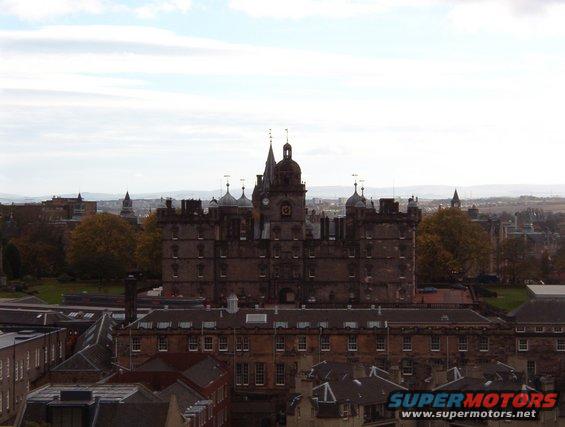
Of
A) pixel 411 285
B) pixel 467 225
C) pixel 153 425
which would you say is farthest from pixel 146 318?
pixel 467 225

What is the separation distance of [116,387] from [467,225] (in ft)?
300

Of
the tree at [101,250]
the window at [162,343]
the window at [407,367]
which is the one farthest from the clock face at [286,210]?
the tree at [101,250]

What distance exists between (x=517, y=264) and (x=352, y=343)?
72.2 meters

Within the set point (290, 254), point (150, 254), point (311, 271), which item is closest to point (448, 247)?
point (311, 271)

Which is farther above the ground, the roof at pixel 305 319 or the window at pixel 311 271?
the window at pixel 311 271

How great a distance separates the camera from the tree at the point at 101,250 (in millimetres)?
144625

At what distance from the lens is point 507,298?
12862 centimetres

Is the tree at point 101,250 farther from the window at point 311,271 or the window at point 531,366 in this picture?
the window at point 531,366

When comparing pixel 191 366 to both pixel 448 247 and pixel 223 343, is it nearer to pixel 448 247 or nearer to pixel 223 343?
pixel 223 343

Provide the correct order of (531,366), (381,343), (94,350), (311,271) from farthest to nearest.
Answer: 1. (311,271)
2. (531,366)
3. (381,343)
4. (94,350)

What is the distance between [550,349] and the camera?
8375 cm

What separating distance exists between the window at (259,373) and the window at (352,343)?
6.19 m

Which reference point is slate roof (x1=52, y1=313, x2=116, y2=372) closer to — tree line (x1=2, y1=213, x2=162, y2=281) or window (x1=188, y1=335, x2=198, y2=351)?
window (x1=188, y1=335, x2=198, y2=351)

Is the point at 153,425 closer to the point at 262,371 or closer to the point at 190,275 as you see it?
the point at 262,371
